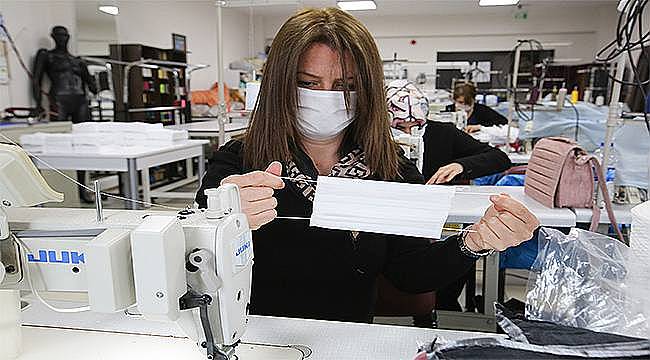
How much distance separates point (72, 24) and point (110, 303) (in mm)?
6679

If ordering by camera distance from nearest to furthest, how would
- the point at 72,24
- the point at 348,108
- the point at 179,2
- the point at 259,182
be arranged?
the point at 259,182 → the point at 348,108 → the point at 72,24 → the point at 179,2

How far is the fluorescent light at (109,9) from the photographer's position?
6724mm

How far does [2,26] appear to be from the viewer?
5242 millimetres

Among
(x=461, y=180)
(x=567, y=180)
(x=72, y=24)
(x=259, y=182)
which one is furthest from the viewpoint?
(x=72, y=24)

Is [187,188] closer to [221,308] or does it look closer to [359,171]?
[359,171]

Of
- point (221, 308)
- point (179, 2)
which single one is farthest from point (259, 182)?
point (179, 2)

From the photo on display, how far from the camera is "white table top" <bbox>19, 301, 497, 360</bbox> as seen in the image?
34.9 inches

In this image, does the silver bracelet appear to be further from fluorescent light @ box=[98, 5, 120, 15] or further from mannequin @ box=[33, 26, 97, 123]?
fluorescent light @ box=[98, 5, 120, 15]

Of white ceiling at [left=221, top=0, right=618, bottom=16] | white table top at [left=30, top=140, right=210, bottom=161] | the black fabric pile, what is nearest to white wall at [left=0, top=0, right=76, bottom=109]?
white table top at [left=30, top=140, right=210, bottom=161]

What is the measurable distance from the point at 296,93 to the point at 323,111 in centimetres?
8

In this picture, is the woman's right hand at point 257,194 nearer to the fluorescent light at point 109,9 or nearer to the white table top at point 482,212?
the white table top at point 482,212

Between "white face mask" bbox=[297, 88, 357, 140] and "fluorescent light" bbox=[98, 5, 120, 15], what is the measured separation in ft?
21.5

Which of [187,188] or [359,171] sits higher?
[359,171]

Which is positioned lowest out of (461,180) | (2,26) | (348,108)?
(461,180)
